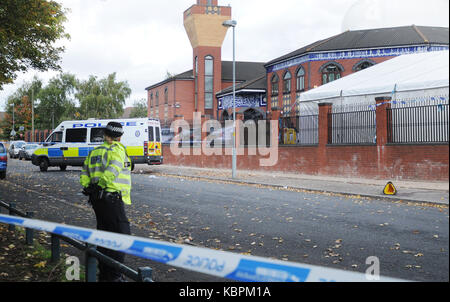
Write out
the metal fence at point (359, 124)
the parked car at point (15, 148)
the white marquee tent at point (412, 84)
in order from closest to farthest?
1. the white marquee tent at point (412, 84)
2. the metal fence at point (359, 124)
3. the parked car at point (15, 148)

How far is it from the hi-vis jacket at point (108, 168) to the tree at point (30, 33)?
1.16 metres

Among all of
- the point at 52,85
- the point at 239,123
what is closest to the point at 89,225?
the point at 52,85

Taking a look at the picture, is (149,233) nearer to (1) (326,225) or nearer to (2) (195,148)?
(1) (326,225)

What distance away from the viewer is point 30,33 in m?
4.85

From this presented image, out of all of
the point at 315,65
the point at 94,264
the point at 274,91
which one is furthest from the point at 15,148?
the point at 94,264

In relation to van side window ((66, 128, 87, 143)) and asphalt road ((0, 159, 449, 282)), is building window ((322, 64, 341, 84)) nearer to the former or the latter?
van side window ((66, 128, 87, 143))

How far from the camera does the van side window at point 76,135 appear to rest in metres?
22.4

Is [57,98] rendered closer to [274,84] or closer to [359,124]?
[359,124]

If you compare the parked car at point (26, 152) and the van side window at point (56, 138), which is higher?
the van side window at point (56, 138)

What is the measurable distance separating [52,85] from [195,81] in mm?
47571

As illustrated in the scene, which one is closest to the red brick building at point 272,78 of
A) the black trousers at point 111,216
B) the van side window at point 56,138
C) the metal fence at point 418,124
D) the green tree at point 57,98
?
the green tree at point 57,98

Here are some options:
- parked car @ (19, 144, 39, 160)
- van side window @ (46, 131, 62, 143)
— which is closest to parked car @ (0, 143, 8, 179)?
van side window @ (46, 131, 62, 143)

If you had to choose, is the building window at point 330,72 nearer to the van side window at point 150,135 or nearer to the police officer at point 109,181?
the van side window at point 150,135

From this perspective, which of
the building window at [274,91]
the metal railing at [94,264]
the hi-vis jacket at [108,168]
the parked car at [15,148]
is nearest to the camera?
the metal railing at [94,264]
